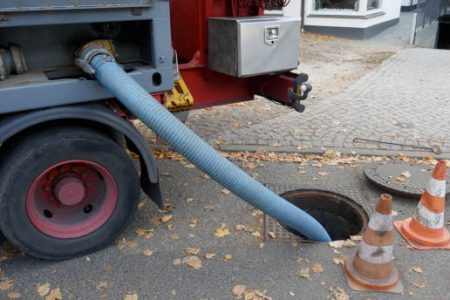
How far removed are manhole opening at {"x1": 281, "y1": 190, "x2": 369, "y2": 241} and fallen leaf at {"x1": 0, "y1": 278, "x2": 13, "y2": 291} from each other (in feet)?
7.89

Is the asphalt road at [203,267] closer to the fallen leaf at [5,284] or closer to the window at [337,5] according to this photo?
the fallen leaf at [5,284]

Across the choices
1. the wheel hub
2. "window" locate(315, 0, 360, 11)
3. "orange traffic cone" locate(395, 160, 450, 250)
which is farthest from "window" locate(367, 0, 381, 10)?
the wheel hub

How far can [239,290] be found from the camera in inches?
113

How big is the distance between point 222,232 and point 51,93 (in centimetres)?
171

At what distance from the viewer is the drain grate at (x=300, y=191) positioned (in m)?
3.43

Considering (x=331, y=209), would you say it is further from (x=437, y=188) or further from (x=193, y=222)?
(x=193, y=222)

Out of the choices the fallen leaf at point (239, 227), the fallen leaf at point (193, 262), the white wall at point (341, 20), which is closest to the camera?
the fallen leaf at point (193, 262)

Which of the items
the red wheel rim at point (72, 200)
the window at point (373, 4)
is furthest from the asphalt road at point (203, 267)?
the window at point (373, 4)

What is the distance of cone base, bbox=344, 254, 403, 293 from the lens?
112 inches

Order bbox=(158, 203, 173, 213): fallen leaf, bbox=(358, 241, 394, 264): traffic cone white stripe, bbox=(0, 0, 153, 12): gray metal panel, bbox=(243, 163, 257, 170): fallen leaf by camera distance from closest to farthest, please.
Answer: bbox=(0, 0, 153, 12): gray metal panel < bbox=(358, 241, 394, 264): traffic cone white stripe < bbox=(158, 203, 173, 213): fallen leaf < bbox=(243, 163, 257, 170): fallen leaf

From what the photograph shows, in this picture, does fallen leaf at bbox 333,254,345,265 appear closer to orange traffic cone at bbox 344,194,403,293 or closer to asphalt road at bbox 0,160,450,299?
asphalt road at bbox 0,160,450,299

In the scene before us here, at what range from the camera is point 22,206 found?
2834 millimetres

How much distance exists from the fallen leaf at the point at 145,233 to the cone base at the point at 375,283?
5.14ft

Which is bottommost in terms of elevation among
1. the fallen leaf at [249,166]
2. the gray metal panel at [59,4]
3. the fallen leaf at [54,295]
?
the fallen leaf at [54,295]
